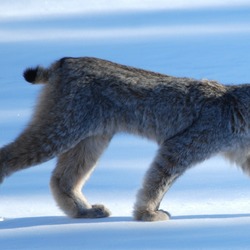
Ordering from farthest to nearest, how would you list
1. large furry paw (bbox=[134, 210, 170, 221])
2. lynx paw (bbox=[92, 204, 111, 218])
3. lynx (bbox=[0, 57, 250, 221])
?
lynx paw (bbox=[92, 204, 111, 218]) → lynx (bbox=[0, 57, 250, 221]) → large furry paw (bbox=[134, 210, 170, 221])

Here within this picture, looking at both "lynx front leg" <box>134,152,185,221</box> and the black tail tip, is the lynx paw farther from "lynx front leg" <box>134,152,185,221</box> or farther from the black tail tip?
the black tail tip

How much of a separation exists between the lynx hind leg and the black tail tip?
57 cm

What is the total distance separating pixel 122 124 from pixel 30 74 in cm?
73

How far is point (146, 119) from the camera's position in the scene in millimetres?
8250

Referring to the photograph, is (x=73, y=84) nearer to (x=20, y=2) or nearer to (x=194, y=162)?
(x=194, y=162)

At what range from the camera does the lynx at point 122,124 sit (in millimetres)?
7988

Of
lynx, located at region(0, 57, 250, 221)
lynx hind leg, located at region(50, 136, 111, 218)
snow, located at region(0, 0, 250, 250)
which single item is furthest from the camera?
lynx hind leg, located at region(50, 136, 111, 218)

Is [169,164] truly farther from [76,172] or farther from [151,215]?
[76,172]

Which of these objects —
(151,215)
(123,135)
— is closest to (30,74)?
(123,135)

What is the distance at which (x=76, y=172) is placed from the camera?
8.39m

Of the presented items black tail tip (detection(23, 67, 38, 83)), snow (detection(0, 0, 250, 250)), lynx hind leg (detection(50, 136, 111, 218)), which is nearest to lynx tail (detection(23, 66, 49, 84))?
black tail tip (detection(23, 67, 38, 83))

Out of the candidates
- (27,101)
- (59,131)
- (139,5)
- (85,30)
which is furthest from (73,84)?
(139,5)

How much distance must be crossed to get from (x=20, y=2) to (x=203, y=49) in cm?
393

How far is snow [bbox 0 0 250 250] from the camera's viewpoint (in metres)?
7.05
